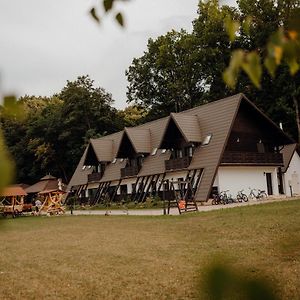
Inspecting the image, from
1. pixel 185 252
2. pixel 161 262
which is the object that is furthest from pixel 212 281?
pixel 185 252

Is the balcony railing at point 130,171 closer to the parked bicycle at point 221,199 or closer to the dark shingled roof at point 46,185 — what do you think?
the parked bicycle at point 221,199

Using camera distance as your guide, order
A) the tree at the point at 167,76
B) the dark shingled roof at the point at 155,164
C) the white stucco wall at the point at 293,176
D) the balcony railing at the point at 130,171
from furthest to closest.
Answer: the tree at the point at 167,76 < the balcony railing at the point at 130,171 < the white stucco wall at the point at 293,176 < the dark shingled roof at the point at 155,164

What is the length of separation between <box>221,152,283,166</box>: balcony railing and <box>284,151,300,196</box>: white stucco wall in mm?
2962

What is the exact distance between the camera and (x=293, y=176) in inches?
1475

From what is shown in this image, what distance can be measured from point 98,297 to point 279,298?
21.1 ft

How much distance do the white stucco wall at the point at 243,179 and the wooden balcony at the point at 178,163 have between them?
7.92 ft

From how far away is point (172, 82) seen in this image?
53.4 metres

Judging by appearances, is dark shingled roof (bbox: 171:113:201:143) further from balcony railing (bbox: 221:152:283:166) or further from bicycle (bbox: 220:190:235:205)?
bicycle (bbox: 220:190:235:205)

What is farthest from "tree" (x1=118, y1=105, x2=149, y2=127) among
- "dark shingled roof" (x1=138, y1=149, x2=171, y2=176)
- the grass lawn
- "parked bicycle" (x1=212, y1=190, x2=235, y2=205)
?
the grass lawn

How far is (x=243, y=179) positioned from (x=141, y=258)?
2294cm

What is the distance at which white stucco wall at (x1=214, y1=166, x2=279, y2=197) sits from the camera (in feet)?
101

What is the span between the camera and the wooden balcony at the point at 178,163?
3187cm

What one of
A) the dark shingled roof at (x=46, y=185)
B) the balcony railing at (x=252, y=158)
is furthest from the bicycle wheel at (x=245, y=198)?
the dark shingled roof at (x=46, y=185)

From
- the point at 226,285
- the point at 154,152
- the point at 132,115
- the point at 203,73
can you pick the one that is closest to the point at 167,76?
the point at 203,73
